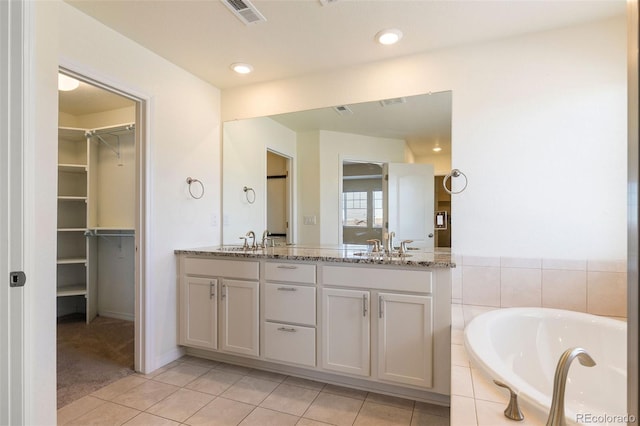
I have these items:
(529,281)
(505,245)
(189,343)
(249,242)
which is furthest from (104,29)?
(529,281)

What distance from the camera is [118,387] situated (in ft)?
6.87

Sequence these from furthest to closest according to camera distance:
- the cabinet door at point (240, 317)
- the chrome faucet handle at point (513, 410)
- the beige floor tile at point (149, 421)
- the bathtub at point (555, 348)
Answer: the cabinet door at point (240, 317)
the beige floor tile at point (149, 421)
the bathtub at point (555, 348)
the chrome faucet handle at point (513, 410)

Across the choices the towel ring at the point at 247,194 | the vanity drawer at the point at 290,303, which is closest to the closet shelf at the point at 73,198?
the towel ring at the point at 247,194

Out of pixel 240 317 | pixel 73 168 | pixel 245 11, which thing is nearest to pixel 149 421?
pixel 240 317

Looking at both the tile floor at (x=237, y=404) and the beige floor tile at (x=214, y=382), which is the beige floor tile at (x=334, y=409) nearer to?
the tile floor at (x=237, y=404)

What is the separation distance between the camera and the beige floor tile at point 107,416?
1.73 m

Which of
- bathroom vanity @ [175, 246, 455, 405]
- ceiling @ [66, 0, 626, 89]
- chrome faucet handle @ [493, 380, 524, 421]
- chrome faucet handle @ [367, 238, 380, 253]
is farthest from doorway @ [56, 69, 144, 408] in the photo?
chrome faucet handle @ [493, 380, 524, 421]

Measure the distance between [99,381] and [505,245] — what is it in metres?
2.91

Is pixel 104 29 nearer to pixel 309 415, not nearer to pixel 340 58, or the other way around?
pixel 340 58

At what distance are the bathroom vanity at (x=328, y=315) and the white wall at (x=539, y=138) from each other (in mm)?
538

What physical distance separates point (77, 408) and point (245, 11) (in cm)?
254

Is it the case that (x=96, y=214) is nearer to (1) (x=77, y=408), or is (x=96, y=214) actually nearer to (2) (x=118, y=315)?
(2) (x=118, y=315)

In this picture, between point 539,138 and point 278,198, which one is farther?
point 278,198

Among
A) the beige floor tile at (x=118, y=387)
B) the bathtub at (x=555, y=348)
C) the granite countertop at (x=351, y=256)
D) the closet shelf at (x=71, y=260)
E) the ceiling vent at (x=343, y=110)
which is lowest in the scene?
the beige floor tile at (x=118, y=387)
